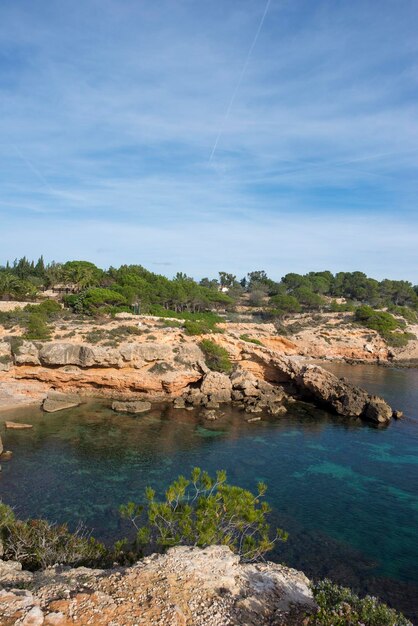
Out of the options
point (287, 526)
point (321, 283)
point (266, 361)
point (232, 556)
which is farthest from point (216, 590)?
point (321, 283)

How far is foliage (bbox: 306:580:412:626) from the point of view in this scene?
23.7 ft

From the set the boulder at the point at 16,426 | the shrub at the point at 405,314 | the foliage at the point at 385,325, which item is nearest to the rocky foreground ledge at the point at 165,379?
the boulder at the point at 16,426

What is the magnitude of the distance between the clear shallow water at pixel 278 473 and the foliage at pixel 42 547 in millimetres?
4723

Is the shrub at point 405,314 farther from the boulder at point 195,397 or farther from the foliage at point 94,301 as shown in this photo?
the boulder at point 195,397

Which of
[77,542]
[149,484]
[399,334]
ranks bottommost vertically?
[149,484]

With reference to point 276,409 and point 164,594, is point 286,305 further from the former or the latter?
point 164,594

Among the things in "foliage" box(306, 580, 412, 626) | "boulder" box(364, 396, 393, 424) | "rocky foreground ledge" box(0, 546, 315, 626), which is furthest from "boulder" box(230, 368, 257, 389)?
"foliage" box(306, 580, 412, 626)

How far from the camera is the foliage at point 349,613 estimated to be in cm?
721

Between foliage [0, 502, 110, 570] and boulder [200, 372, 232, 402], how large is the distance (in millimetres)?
24193

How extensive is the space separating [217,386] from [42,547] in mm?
26554

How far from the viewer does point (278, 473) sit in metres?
23.7

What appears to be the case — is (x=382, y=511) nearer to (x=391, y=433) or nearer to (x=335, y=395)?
(x=391, y=433)

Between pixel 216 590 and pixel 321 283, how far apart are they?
97433mm

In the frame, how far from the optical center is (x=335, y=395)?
36.5 metres
